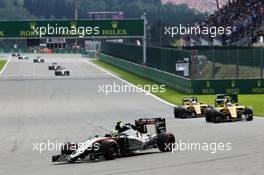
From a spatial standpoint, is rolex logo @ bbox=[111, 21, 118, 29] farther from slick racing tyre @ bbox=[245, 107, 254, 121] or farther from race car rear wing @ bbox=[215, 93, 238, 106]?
slick racing tyre @ bbox=[245, 107, 254, 121]

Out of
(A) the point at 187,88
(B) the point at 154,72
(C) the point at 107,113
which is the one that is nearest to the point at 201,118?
(C) the point at 107,113

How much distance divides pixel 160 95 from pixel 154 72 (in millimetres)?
14812

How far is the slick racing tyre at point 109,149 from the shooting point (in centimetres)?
1910

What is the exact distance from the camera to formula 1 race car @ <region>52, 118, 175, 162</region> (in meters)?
19.1

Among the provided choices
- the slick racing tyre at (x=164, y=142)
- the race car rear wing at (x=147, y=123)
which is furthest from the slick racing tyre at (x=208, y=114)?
the slick racing tyre at (x=164, y=142)

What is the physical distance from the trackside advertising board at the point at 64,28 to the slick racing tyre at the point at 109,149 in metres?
56.9

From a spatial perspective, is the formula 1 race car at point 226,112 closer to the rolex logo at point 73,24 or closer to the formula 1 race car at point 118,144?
the formula 1 race car at point 118,144

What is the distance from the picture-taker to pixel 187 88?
51406 millimetres

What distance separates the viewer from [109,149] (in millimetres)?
19141

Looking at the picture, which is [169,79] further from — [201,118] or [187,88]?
[201,118]

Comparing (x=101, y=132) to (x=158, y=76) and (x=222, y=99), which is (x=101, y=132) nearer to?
(x=222, y=99)

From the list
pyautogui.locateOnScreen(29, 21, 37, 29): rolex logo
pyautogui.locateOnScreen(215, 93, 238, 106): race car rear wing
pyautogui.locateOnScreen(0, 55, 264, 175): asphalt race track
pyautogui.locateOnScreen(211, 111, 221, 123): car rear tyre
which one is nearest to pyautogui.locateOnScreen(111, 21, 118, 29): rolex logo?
pyautogui.locateOnScreen(29, 21, 37, 29): rolex logo

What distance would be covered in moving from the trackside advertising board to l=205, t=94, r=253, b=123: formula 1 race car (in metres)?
46.4

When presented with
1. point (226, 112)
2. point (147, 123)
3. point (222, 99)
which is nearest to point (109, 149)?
point (147, 123)
